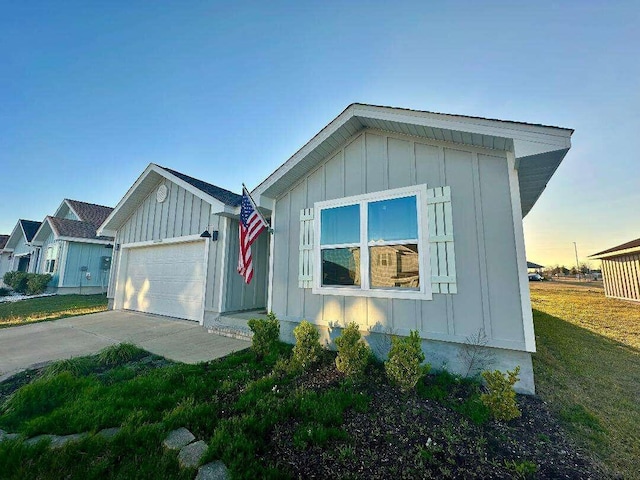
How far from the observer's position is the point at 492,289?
3.67 metres

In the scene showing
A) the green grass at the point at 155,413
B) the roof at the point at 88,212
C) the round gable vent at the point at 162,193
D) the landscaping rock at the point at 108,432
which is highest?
the roof at the point at 88,212

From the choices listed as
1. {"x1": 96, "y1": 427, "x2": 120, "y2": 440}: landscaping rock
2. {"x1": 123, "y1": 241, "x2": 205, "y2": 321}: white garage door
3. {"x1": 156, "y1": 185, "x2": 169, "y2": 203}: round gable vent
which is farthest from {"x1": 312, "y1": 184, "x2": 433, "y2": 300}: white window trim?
{"x1": 156, "y1": 185, "x2": 169, "y2": 203}: round gable vent

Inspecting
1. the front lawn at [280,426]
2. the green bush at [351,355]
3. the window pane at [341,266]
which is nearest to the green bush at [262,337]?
the front lawn at [280,426]

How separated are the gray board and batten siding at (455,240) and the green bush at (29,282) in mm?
17876

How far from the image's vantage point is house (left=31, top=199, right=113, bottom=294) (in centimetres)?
1511

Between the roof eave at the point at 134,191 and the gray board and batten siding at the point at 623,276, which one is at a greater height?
the roof eave at the point at 134,191

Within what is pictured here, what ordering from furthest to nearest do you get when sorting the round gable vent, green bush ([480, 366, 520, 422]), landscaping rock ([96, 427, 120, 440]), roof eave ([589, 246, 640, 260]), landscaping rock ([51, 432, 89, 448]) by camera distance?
roof eave ([589, 246, 640, 260]), the round gable vent, green bush ([480, 366, 520, 422]), landscaping rock ([96, 427, 120, 440]), landscaping rock ([51, 432, 89, 448])

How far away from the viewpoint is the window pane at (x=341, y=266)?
15.9 feet

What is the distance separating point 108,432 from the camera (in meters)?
2.52

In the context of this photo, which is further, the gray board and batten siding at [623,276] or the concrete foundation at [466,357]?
the gray board and batten siding at [623,276]

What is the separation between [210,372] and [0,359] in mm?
4108

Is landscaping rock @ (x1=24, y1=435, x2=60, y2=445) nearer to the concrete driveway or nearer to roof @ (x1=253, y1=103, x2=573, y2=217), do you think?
the concrete driveway

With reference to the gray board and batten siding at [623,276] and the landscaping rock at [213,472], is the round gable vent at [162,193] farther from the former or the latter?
the gray board and batten siding at [623,276]

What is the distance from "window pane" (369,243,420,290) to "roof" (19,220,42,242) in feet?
83.8
